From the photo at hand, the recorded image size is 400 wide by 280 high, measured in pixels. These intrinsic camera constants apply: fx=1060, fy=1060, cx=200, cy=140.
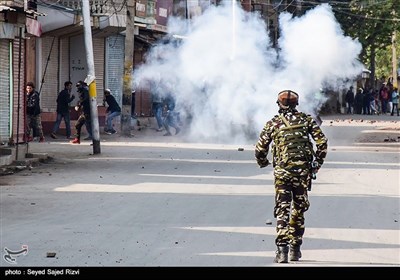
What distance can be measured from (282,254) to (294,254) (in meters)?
0.16

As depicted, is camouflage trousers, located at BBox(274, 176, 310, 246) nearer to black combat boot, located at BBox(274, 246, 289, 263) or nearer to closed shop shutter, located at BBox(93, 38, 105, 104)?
black combat boot, located at BBox(274, 246, 289, 263)

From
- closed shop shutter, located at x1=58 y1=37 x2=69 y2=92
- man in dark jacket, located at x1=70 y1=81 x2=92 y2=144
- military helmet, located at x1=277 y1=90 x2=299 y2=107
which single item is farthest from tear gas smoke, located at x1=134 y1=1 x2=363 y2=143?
military helmet, located at x1=277 y1=90 x2=299 y2=107

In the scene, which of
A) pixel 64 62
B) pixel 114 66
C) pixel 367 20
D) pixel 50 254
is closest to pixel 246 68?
pixel 64 62

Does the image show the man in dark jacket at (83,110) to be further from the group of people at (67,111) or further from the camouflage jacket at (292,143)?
the camouflage jacket at (292,143)

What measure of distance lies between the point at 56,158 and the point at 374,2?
38307 mm

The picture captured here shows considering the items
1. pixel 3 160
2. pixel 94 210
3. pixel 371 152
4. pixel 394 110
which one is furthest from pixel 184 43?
pixel 394 110

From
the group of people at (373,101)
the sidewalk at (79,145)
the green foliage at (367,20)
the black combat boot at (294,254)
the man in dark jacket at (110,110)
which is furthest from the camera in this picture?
the group of people at (373,101)

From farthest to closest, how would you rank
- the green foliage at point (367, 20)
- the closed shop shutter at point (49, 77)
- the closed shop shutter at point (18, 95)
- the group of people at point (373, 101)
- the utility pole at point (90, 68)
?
1. the group of people at point (373, 101)
2. the green foliage at point (367, 20)
3. the closed shop shutter at point (49, 77)
4. the utility pole at point (90, 68)
5. the closed shop shutter at point (18, 95)

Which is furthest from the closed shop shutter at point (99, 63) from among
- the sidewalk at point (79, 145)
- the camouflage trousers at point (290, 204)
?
the camouflage trousers at point (290, 204)

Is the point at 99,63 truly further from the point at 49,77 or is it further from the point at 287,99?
the point at 287,99

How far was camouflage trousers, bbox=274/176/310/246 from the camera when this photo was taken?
11.2 meters

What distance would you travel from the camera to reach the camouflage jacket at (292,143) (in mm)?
11266

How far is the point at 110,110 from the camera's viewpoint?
3619 centimetres

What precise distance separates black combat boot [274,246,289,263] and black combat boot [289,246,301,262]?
8 centimetres
